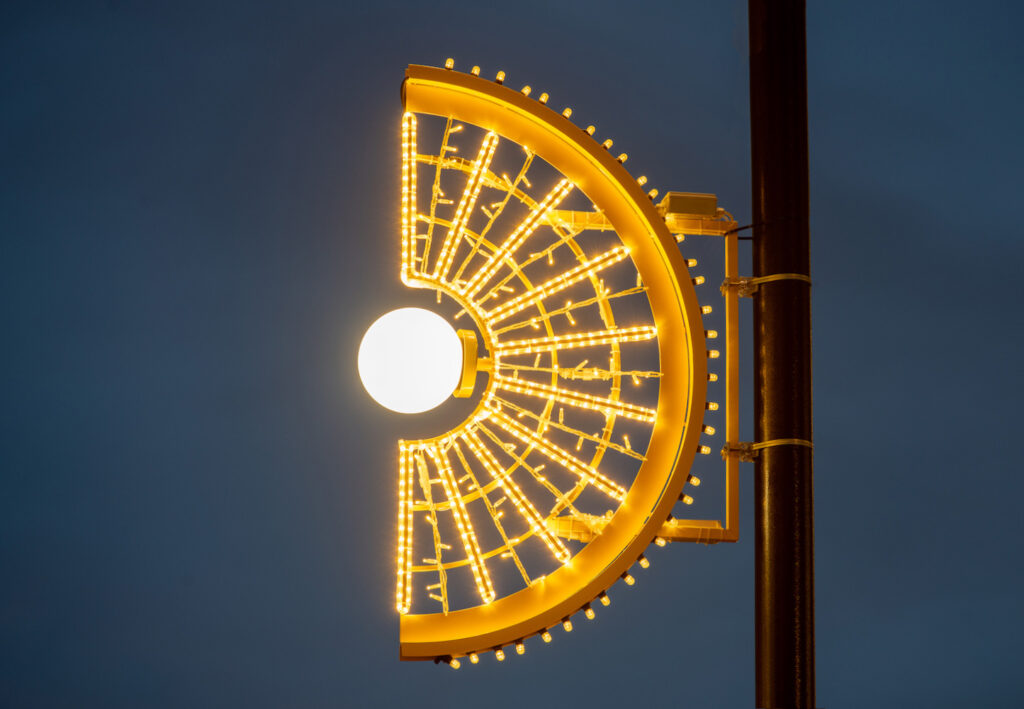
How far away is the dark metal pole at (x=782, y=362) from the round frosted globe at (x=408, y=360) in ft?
6.11

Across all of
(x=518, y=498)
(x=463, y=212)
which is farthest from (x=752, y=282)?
(x=518, y=498)

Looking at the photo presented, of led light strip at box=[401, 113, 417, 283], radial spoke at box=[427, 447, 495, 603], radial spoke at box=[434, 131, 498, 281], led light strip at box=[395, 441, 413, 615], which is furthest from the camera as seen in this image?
radial spoke at box=[434, 131, 498, 281]

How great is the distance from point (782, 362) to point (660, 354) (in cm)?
70

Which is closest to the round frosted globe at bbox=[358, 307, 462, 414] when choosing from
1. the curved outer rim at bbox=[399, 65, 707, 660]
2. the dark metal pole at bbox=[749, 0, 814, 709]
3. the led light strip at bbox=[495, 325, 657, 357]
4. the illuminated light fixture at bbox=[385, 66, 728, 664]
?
the illuminated light fixture at bbox=[385, 66, 728, 664]

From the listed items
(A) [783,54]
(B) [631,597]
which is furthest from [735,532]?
(B) [631,597]

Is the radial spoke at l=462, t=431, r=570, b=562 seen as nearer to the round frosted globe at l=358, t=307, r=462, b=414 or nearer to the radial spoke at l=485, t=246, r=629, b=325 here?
the round frosted globe at l=358, t=307, r=462, b=414

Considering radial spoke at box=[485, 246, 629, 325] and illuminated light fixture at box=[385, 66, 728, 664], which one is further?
radial spoke at box=[485, 246, 629, 325]

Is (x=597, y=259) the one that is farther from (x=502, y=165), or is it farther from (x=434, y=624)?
(x=502, y=165)

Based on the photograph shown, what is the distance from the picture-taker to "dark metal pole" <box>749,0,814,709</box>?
5.43m

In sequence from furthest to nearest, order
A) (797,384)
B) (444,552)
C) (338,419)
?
(444,552) → (338,419) → (797,384)

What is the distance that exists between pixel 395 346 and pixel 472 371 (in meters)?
0.49

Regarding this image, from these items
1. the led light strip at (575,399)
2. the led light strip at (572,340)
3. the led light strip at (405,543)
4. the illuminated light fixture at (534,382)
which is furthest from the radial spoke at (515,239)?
the led light strip at (405,543)

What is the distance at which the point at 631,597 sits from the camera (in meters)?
9.86

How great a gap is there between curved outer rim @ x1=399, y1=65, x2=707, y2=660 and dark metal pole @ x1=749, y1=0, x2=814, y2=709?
459 millimetres
